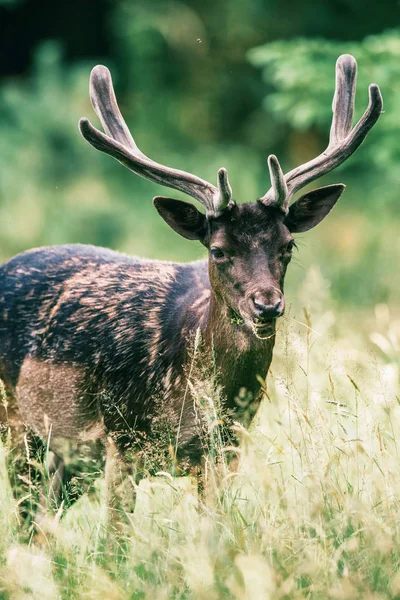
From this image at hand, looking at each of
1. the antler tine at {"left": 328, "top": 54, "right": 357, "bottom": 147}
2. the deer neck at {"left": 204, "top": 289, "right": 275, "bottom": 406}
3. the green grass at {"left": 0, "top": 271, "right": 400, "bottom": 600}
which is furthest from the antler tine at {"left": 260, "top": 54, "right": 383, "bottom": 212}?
the green grass at {"left": 0, "top": 271, "right": 400, "bottom": 600}

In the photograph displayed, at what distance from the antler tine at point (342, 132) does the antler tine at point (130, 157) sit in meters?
0.24

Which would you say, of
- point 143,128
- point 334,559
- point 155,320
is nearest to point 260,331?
point 155,320

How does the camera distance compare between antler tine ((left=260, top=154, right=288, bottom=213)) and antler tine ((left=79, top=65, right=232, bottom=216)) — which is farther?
antler tine ((left=79, top=65, right=232, bottom=216))

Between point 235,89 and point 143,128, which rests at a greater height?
point 235,89

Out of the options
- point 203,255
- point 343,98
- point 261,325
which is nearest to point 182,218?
point 261,325

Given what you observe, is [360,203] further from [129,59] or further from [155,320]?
[155,320]

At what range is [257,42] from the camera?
15.8 metres

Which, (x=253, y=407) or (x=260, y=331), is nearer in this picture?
(x=260, y=331)

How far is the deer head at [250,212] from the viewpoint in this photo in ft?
14.0

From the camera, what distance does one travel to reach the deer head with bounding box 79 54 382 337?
425 centimetres

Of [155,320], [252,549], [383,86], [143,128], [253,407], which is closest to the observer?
[252,549]

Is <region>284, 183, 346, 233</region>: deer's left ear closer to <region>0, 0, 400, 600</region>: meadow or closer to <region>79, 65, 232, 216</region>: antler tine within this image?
<region>0, 0, 400, 600</region>: meadow

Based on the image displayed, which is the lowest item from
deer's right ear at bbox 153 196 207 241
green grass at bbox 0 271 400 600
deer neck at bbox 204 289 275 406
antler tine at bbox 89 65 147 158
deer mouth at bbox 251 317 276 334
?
green grass at bbox 0 271 400 600

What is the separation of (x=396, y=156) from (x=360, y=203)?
193 inches
